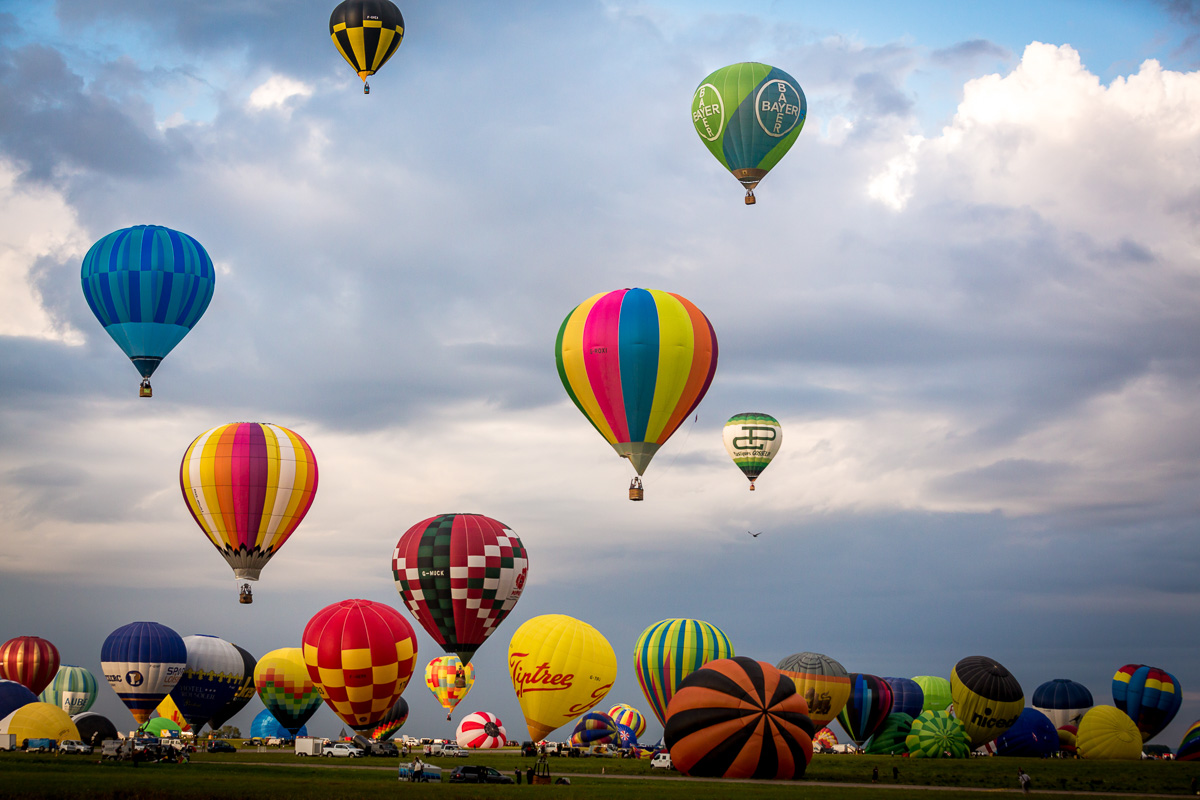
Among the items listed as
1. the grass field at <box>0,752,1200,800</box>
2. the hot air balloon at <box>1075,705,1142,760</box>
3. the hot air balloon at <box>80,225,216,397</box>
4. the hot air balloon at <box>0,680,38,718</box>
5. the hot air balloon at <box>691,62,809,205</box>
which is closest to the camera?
the grass field at <box>0,752,1200,800</box>

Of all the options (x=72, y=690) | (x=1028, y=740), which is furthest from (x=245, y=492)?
(x=1028, y=740)

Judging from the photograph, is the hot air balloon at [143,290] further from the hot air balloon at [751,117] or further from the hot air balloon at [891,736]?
the hot air balloon at [891,736]

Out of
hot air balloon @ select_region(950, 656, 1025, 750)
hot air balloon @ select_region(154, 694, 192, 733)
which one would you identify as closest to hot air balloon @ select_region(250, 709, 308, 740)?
hot air balloon @ select_region(154, 694, 192, 733)

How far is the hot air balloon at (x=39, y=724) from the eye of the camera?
44281 millimetres

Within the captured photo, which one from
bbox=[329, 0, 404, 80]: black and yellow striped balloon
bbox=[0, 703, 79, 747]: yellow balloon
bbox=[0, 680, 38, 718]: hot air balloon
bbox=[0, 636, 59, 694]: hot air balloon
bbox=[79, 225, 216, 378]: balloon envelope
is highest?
bbox=[329, 0, 404, 80]: black and yellow striped balloon

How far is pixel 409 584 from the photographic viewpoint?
43844 mm

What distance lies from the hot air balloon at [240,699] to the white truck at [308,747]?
10.4 meters

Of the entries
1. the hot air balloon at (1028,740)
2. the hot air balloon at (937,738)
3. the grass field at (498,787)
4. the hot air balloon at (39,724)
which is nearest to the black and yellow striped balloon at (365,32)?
the grass field at (498,787)

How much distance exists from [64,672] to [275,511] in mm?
29616

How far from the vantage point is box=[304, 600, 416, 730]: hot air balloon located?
42.4m

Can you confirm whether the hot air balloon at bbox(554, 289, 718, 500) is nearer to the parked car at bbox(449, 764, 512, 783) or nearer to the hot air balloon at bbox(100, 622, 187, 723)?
the parked car at bbox(449, 764, 512, 783)

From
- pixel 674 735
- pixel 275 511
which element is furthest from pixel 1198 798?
pixel 275 511

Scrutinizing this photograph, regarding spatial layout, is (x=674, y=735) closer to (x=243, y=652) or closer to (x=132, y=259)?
(x=132, y=259)

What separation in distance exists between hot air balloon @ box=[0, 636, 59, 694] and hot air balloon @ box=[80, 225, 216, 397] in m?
26.5
